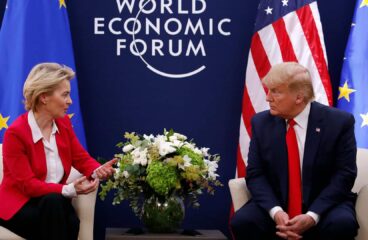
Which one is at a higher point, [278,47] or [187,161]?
[278,47]

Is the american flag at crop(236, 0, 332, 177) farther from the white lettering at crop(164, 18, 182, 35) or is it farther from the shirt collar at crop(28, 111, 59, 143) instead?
the shirt collar at crop(28, 111, 59, 143)

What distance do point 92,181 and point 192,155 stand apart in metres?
0.57

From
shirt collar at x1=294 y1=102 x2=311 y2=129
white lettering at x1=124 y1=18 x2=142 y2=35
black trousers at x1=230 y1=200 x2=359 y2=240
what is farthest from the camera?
white lettering at x1=124 y1=18 x2=142 y2=35

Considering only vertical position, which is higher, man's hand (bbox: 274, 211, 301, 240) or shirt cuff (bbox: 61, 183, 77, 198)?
shirt cuff (bbox: 61, 183, 77, 198)

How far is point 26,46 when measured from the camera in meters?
4.73

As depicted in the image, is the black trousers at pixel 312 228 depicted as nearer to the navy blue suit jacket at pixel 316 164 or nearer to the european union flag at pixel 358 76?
the navy blue suit jacket at pixel 316 164

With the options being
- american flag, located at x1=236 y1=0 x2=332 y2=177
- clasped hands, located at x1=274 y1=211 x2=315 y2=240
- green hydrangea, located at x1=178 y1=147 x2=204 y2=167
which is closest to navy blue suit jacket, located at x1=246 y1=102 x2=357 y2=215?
clasped hands, located at x1=274 y1=211 x2=315 y2=240

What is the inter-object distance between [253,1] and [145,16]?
0.75 meters

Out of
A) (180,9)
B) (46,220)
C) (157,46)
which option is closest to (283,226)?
(46,220)

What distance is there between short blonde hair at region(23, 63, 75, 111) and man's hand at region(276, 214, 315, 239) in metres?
1.39

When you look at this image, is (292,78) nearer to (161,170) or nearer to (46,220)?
(161,170)

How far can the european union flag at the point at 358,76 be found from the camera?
479cm

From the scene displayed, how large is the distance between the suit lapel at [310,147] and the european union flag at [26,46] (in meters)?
1.62

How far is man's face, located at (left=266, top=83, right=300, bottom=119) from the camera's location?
388 centimetres
